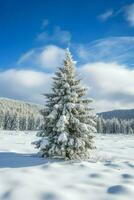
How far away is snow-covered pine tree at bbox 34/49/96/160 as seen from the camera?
16.2 meters

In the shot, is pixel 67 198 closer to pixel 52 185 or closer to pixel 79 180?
pixel 52 185

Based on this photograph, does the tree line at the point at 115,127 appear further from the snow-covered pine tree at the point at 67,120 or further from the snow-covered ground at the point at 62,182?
the snow-covered ground at the point at 62,182

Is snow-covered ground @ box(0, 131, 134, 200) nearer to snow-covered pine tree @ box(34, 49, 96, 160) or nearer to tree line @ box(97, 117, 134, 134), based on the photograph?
snow-covered pine tree @ box(34, 49, 96, 160)

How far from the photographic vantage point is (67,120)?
54.5 feet

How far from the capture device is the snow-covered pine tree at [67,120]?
16.2 meters

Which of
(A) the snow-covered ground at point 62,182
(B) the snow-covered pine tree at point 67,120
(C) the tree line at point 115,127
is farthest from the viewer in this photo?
(C) the tree line at point 115,127

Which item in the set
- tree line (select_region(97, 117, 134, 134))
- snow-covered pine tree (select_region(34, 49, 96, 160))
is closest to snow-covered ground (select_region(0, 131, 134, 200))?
snow-covered pine tree (select_region(34, 49, 96, 160))

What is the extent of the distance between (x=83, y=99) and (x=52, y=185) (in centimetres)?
818

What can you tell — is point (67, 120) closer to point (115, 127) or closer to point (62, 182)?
point (62, 182)

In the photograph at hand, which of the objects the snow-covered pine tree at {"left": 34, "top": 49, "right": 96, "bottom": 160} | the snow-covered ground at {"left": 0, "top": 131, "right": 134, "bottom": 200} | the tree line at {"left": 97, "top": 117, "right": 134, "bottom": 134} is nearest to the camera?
the snow-covered ground at {"left": 0, "top": 131, "right": 134, "bottom": 200}

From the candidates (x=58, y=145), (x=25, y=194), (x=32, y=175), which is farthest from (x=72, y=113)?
(x=25, y=194)

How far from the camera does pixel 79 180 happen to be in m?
11.1

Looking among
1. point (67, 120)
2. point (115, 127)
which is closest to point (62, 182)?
point (67, 120)

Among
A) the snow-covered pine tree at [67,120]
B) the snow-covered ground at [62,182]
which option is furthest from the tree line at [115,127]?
the snow-covered ground at [62,182]
